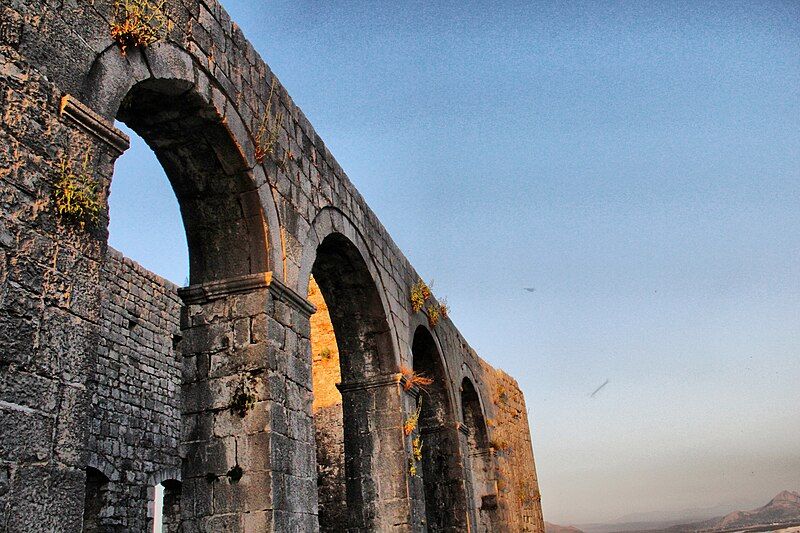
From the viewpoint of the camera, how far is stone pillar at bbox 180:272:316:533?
474 cm

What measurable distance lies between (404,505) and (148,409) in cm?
355

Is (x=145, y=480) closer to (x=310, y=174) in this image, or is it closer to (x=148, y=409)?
(x=148, y=409)

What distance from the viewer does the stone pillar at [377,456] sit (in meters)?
7.36

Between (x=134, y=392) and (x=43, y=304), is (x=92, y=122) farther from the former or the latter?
(x=134, y=392)

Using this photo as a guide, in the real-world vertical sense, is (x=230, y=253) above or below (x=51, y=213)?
above

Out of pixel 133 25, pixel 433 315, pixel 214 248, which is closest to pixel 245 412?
pixel 214 248

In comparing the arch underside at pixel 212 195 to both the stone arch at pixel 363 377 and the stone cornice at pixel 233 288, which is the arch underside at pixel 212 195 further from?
the stone arch at pixel 363 377

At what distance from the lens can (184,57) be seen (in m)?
4.62

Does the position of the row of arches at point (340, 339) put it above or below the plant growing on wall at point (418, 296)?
below

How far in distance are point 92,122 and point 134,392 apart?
19.4 feet

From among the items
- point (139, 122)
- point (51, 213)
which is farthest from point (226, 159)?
point (51, 213)

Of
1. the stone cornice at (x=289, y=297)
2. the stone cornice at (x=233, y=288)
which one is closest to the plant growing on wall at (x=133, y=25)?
the stone cornice at (x=233, y=288)

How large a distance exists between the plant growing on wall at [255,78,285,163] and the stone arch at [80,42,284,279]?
0.22 feet

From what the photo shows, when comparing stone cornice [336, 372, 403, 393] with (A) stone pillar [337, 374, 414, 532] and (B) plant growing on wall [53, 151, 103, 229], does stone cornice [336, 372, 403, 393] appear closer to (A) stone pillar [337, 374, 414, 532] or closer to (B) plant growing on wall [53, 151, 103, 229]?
(A) stone pillar [337, 374, 414, 532]
